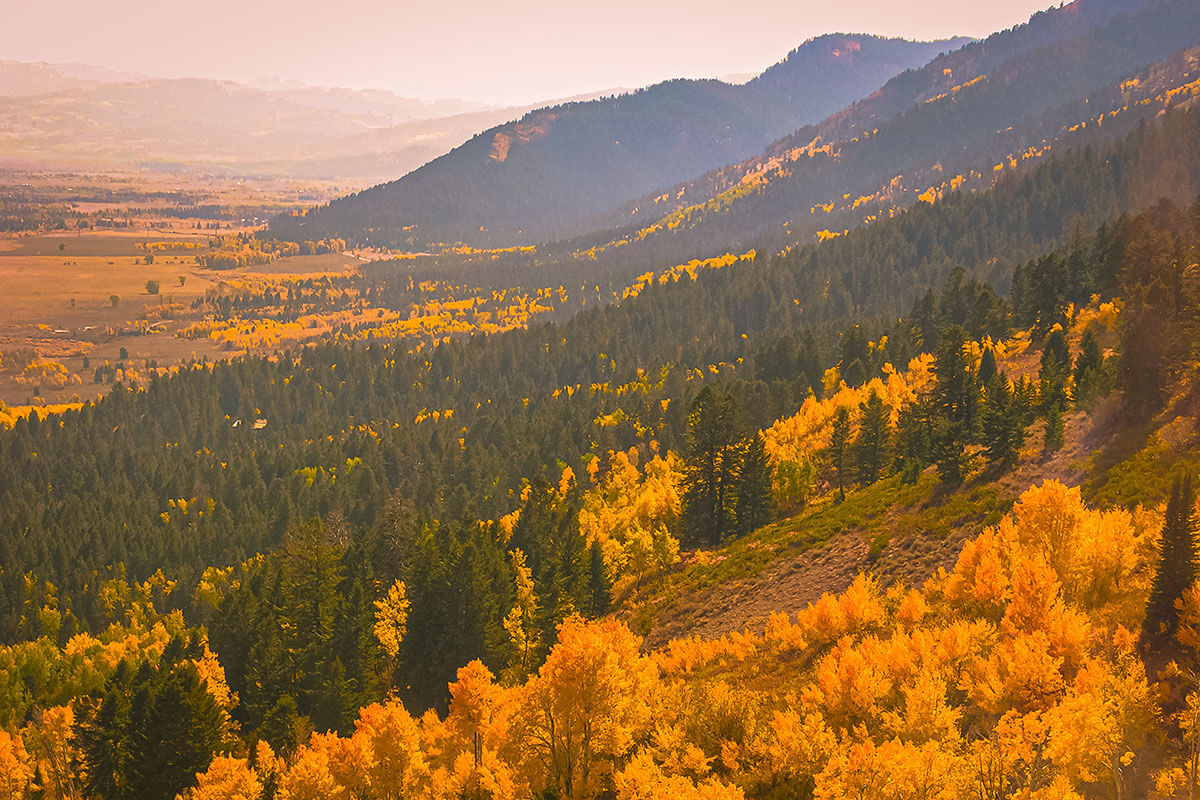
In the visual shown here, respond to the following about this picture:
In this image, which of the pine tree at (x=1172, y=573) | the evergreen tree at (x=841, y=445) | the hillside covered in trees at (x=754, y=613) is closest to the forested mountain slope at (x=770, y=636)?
the pine tree at (x=1172, y=573)

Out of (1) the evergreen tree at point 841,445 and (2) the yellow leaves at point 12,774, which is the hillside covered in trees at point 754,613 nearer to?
(2) the yellow leaves at point 12,774

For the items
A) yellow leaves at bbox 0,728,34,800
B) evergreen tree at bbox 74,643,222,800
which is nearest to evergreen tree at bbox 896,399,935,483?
evergreen tree at bbox 74,643,222,800

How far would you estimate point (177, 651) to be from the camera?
68562 millimetres

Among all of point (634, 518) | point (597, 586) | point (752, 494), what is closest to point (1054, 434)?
point (752, 494)

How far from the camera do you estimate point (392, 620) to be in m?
76.9

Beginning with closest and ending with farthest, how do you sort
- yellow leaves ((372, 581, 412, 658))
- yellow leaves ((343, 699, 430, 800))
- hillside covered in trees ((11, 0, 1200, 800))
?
hillside covered in trees ((11, 0, 1200, 800))
yellow leaves ((343, 699, 430, 800))
yellow leaves ((372, 581, 412, 658))

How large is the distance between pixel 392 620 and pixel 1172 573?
59.9 meters

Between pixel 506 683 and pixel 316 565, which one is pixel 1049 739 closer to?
pixel 506 683

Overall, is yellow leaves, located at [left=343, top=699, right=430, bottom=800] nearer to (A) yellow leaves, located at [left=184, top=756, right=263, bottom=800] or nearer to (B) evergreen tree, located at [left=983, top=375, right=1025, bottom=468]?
(A) yellow leaves, located at [left=184, top=756, right=263, bottom=800]

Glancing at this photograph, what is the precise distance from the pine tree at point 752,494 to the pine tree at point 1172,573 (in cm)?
5182

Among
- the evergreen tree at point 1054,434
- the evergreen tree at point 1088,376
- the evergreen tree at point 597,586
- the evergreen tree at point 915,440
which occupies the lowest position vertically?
the evergreen tree at point 597,586

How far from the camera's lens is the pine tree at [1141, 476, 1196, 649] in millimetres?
40031

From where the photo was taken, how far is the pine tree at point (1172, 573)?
40.0 m

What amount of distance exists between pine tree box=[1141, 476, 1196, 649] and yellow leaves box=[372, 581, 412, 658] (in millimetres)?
56973
